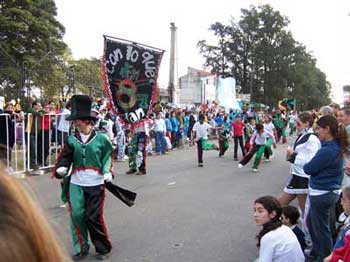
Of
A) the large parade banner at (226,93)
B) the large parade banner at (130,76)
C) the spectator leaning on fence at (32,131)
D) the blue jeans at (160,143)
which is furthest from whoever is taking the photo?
the large parade banner at (226,93)

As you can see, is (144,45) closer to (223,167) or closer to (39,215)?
(223,167)

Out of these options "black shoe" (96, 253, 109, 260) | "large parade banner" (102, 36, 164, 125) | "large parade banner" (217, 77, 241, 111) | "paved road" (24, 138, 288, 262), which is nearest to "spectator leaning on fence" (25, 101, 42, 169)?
"paved road" (24, 138, 288, 262)

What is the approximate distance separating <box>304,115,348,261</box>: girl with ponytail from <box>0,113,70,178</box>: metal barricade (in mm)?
7221

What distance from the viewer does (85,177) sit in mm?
5402

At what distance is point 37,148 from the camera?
1166 cm

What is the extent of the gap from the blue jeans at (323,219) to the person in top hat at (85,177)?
240cm

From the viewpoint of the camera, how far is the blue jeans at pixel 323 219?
4797 millimetres

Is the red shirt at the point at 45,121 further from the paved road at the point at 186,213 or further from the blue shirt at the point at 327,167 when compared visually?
the blue shirt at the point at 327,167

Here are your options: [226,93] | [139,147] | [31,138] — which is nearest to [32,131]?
[31,138]

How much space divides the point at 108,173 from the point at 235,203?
11.2ft

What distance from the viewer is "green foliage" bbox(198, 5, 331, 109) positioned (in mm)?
60000

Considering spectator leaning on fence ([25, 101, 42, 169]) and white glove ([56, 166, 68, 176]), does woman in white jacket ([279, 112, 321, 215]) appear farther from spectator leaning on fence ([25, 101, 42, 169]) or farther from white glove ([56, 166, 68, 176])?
spectator leaning on fence ([25, 101, 42, 169])

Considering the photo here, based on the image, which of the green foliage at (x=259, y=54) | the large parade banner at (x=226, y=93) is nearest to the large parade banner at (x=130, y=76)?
the large parade banner at (x=226, y=93)

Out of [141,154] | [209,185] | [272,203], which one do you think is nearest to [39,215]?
[272,203]
